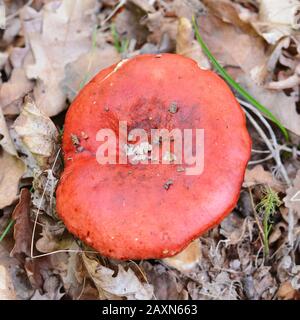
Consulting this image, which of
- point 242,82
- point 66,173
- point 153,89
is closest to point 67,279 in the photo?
point 66,173

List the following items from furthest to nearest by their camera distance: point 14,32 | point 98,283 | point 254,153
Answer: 1. point 14,32
2. point 254,153
3. point 98,283

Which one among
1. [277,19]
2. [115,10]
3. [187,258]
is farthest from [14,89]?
[277,19]

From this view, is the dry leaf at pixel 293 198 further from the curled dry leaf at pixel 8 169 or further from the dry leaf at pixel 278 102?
the curled dry leaf at pixel 8 169

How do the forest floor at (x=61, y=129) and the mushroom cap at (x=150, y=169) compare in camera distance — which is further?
the forest floor at (x=61, y=129)

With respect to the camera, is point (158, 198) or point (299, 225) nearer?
point (158, 198)

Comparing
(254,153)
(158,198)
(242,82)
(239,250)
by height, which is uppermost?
(158,198)

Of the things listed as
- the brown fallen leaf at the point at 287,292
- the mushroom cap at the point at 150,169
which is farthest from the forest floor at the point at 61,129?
the mushroom cap at the point at 150,169

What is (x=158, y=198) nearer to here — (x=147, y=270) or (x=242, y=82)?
(x=147, y=270)
